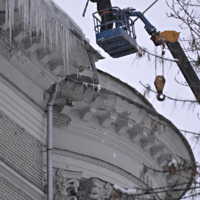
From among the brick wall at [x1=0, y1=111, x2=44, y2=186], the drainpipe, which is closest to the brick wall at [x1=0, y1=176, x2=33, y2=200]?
the brick wall at [x1=0, y1=111, x2=44, y2=186]

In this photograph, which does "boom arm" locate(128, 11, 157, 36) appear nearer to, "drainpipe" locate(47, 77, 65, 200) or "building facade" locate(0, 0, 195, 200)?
"building facade" locate(0, 0, 195, 200)

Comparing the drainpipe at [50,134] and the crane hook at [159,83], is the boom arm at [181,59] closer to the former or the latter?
the crane hook at [159,83]

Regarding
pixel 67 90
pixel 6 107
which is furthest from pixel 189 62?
pixel 67 90

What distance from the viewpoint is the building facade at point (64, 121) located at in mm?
10734

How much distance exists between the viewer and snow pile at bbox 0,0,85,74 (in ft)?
34.3

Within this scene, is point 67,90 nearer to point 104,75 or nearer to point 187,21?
point 104,75

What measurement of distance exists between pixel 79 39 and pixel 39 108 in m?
1.60

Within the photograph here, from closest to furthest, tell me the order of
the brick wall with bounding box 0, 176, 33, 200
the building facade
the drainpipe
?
the brick wall with bounding box 0, 176, 33, 200
the building facade
the drainpipe

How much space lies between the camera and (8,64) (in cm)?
1135

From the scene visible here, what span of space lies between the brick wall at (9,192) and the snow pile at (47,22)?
2.65 metres

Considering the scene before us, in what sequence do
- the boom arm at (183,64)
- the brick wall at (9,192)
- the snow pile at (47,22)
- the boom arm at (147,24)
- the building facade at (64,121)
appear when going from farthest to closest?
the boom arm at (147,24), the building facade at (64,121), the snow pile at (47,22), the brick wall at (9,192), the boom arm at (183,64)

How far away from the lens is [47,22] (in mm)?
11055

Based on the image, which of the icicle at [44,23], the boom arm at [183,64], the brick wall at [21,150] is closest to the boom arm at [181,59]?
the boom arm at [183,64]

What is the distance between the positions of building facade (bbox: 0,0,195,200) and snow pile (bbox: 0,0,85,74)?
2cm
